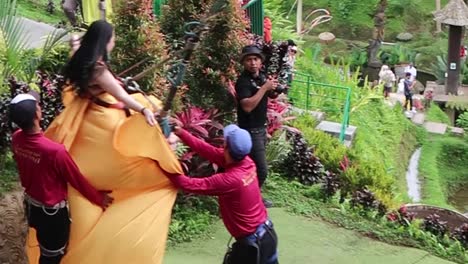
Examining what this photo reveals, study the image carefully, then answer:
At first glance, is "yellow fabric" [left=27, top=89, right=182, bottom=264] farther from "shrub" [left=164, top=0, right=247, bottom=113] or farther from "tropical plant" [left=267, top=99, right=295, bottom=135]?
"tropical plant" [left=267, top=99, right=295, bottom=135]

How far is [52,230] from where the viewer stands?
4.36 meters

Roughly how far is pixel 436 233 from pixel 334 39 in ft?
70.0

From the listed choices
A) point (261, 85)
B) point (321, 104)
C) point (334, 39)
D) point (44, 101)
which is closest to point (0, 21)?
point (44, 101)

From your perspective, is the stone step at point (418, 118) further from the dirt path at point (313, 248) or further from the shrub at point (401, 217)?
the dirt path at point (313, 248)

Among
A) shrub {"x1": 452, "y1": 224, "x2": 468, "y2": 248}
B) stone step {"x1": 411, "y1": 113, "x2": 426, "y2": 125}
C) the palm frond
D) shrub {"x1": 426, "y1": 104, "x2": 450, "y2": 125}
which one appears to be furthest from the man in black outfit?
shrub {"x1": 426, "y1": 104, "x2": 450, "y2": 125}

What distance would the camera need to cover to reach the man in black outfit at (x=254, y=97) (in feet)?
20.4

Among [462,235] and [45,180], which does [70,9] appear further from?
[45,180]

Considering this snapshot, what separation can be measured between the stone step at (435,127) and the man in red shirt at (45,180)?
1511 centimetres

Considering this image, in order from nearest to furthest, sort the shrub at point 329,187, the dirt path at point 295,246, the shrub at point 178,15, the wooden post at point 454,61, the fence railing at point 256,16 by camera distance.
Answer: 1. the dirt path at point 295,246
2. the shrub at point 178,15
3. the shrub at point 329,187
4. the fence railing at point 256,16
5. the wooden post at point 454,61

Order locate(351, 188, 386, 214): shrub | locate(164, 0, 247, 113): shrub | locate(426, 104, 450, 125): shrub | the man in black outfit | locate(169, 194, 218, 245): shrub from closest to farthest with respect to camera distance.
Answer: the man in black outfit < locate(169, 194, 218, 245): shrub < locate(164, 0, 247, 113): shrub < locate(351, 188, 386, 214): shrub < locate(426, 104, 450, 125): shrub

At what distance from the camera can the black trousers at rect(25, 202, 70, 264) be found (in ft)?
14.3

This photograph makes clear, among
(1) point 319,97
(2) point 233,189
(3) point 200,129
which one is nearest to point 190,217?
(3) point 200,129

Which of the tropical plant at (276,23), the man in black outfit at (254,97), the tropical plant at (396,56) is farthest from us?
the tropical plant at (396,56)

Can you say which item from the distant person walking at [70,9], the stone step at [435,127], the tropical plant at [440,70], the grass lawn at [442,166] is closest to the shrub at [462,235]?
the distant person walking at [70,9]
